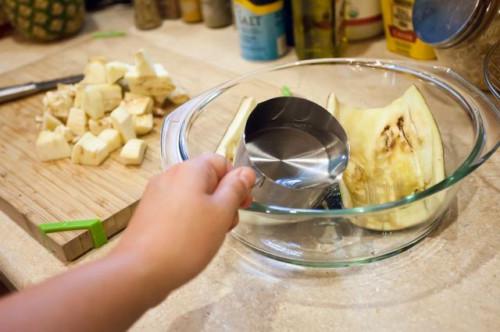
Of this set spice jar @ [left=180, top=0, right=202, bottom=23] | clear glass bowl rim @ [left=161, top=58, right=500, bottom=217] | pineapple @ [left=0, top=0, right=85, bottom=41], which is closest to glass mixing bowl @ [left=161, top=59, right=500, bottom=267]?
clear glass bowl rim @ [left=161, top=58, right=500, bottom=217]

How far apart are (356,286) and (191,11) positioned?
85 centimetres

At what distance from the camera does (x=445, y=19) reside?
66cm

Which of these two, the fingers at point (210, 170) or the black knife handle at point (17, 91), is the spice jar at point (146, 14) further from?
the fingers at point (210, 170)

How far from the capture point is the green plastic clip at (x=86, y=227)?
0.57m

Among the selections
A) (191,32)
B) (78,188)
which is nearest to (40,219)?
(78,188)

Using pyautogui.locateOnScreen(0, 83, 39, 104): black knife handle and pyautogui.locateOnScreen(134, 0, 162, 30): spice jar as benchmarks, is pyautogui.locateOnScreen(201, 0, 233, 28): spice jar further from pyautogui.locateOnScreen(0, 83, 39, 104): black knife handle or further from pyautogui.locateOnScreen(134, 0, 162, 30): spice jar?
pyautogui.locateOnScreen(0, 83, 39, 104): black knife handle

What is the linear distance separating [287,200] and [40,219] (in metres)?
0.30

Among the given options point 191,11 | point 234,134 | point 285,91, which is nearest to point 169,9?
point 191,11

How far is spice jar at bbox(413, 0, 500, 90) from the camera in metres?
0.62

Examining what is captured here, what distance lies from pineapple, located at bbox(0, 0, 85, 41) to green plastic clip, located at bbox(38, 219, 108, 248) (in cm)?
66

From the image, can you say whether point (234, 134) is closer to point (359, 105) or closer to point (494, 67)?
point (359, 105)

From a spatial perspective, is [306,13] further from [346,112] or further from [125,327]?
[125,327]

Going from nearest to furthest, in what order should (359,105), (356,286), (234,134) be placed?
(356,286) < (234,134) < (359,105)

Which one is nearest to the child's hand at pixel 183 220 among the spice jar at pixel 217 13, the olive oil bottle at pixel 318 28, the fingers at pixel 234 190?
the fingers at pixel 234 190
